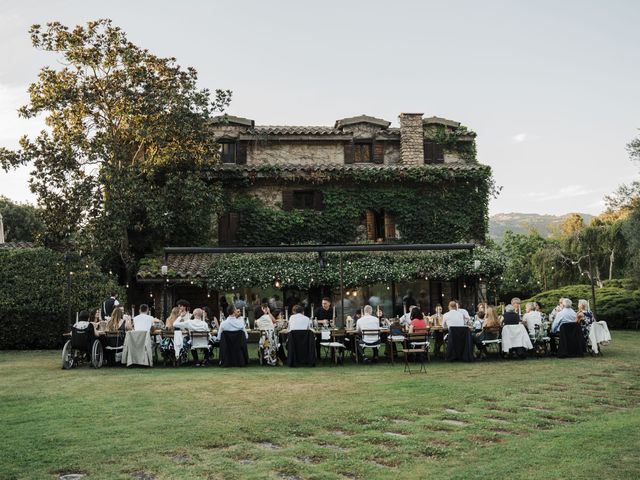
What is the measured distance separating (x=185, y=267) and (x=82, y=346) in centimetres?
931

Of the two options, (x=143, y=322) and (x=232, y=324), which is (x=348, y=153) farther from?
(x=143, y=322)

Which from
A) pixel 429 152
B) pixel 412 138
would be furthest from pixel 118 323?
pixel 429 152

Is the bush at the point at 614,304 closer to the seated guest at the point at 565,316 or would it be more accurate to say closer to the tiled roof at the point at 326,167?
the tiled roof at the point at 326,167

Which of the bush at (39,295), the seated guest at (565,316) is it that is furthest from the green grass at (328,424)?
the bush at (39,295)

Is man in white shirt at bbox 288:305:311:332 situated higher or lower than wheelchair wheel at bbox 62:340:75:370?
higher

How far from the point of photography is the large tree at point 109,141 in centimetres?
2348

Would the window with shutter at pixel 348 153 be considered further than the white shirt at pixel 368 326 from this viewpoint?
Yes

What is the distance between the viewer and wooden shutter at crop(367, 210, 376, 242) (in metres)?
28.4

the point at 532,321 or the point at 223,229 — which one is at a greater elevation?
the point at 223,229

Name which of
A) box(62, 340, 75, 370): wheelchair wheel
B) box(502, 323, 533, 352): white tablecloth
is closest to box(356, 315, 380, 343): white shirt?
box(502, 323, 533, 352): white tablecloth

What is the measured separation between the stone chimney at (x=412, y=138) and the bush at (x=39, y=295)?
14193 mm

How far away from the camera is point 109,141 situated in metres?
23.9

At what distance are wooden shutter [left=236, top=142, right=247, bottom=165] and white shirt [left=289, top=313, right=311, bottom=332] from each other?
1460 centimetres

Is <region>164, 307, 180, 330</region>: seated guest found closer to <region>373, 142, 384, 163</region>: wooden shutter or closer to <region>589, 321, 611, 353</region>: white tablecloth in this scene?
<region>589, 321, 611, 353</region>: white tablecloth
